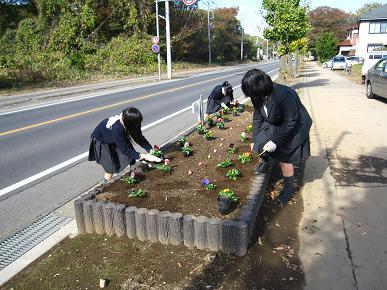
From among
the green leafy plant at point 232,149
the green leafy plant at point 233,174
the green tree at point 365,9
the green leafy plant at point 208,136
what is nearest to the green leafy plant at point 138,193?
the green leafy plant at point 233,174

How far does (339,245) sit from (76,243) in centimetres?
250

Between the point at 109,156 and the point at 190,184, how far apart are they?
103cm

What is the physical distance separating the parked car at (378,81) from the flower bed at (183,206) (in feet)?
27.1

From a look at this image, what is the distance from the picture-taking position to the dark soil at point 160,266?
2895 mm

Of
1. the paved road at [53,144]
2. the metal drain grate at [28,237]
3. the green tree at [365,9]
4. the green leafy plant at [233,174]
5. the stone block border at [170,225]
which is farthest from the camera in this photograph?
the green tree at [365,9]

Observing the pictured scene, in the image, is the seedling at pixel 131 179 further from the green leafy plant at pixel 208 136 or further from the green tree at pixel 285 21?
the green tree at pixel 285 21

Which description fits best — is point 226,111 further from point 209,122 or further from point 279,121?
point 279,121

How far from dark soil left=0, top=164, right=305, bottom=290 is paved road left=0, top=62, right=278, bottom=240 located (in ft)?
3.22

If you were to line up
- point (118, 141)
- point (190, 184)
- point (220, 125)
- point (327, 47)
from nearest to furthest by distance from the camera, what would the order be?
point (118, 141), point (190, 184), point (220, 125), point (327, 47)

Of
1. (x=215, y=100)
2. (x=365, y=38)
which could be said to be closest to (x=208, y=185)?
(x=215, y=100)

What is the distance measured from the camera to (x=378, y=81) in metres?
11.8

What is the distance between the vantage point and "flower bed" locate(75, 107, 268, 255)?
3.27m

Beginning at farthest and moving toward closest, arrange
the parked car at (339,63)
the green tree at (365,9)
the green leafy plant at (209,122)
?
the green tree at (365,9) → the parked car at (339,63) → the green leafy plant at (209,122)

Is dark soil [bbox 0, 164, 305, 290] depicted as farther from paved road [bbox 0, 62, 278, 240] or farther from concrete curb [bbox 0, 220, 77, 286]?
paved road [bbox 0, 62, 278, 240]
